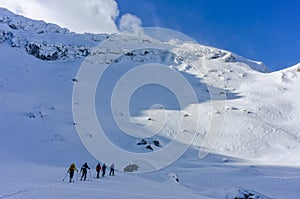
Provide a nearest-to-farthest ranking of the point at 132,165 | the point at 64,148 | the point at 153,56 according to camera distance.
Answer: the point at 132,165 < the point at 64,148 < the point at 153,56

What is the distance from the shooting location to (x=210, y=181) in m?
35.9

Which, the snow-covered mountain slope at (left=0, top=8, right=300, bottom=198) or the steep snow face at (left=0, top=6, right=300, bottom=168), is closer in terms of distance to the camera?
the snow-covered mountain slope at (left=0, top=8, right=300, bottom=198)

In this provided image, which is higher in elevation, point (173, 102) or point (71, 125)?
point (173, 102)

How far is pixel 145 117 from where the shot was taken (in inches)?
2844

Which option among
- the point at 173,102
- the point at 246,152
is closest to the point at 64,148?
the point at 246,152

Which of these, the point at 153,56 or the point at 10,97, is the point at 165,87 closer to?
the point at 153,56

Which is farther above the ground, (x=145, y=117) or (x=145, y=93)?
(x=145, y=93)

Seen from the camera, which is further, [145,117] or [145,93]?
[145,93]

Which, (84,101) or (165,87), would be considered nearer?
(84,101)

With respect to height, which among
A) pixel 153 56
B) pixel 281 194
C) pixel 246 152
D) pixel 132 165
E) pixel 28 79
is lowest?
pixel 281 194

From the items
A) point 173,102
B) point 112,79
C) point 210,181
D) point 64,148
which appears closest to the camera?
point 210,181

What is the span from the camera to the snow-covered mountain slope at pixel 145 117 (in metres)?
30.5

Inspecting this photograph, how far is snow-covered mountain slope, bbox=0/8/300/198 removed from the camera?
30.5 metres

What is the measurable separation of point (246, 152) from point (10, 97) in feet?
134
